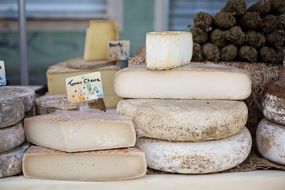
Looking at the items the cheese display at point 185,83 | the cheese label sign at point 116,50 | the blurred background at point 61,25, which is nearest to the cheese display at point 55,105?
the cheese display at point 185,83

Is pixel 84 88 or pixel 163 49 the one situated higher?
pixel 163 49

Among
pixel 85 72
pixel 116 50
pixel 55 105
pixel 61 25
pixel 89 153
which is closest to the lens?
pixel 89 153

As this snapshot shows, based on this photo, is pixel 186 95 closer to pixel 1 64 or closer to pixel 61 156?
pixel 61 156

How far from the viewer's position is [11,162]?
3.55 feet

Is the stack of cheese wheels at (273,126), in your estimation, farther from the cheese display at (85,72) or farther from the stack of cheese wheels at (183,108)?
the cheese display at (85,72)

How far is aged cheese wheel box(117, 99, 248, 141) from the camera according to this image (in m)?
1.08

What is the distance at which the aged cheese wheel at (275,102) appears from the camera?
1.14m

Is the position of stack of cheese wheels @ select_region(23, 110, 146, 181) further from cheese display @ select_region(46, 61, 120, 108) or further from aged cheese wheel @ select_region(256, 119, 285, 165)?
cheese display @ select_region(46, 61, 120, 108)

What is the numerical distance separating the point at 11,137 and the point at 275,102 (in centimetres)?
73

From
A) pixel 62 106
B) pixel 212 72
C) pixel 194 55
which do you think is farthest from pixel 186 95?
pixel 62 106

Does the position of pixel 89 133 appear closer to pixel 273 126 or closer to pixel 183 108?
pixel 183 108

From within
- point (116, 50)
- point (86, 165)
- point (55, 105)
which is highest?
point (116, 50)

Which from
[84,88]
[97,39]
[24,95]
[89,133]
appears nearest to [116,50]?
[97,39]

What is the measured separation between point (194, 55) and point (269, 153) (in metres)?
0.42
